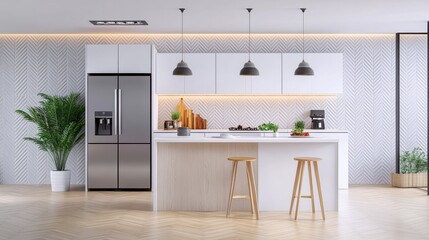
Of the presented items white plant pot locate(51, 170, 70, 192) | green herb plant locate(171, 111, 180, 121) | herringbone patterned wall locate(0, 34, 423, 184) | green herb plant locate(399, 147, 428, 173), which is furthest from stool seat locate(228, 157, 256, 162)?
green herb plant locate(399, 147, 428, 173)

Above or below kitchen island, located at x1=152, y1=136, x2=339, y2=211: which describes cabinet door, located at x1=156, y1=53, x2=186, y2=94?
above

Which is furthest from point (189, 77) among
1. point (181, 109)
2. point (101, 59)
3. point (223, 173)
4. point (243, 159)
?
point (243, 159)

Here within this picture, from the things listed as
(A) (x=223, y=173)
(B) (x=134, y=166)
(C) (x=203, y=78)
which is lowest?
(B) (x=134, y=166)

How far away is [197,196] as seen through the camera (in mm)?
6219

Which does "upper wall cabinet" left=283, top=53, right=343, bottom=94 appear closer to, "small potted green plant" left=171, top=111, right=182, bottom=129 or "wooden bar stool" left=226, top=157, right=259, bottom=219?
"small potted green plant" left=171, top=111, right=182, bottom=129

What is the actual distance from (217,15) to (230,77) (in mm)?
1549

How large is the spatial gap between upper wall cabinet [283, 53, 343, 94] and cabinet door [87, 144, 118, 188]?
3.00m

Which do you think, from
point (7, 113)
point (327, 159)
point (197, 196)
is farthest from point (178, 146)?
point (7, 113)

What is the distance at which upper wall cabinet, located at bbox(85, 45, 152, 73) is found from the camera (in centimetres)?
807

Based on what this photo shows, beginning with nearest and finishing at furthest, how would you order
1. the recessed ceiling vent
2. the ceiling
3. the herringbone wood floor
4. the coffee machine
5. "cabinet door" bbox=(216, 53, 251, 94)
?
the herringbone wood floor → the ceiling → the recessed ceiling vent → "cabinet door" bbox=(216, 53, 251, 94) → the coffee machine

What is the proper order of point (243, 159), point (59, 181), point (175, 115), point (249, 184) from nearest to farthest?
point (243, 159)
point (249, 184)
point (59, 181)
point (175, 115)

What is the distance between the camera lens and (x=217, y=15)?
710cm

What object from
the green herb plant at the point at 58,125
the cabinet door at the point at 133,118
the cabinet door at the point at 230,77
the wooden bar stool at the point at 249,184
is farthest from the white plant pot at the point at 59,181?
the wooden bar stool at the point at 249,184

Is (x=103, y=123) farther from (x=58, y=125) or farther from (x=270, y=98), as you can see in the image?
(x=270, y=98)
